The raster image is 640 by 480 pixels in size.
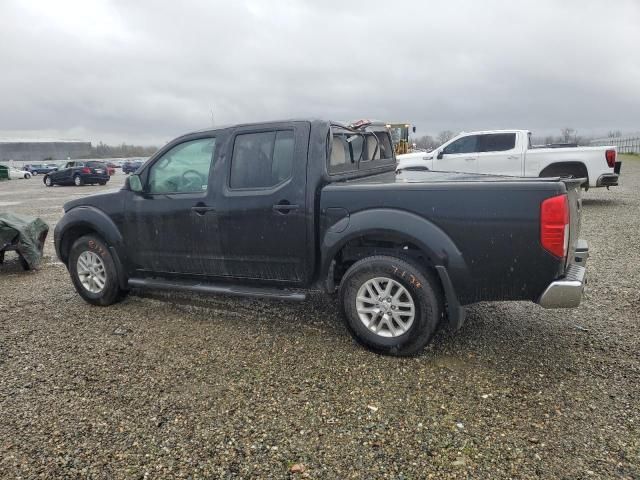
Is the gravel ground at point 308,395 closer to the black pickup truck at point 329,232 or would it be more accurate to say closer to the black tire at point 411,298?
the black tire at point 411,298

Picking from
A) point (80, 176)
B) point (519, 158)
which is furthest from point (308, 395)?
point (80, 176)

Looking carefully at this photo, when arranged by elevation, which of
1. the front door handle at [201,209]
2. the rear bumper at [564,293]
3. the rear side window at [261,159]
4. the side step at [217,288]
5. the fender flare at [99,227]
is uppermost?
the rear side window at [261,159]

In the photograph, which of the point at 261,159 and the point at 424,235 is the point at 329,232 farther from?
the point at 261,159

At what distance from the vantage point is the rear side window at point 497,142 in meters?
11.3

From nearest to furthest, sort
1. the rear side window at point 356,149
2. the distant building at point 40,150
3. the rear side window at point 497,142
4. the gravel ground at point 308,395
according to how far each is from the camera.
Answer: the gravel ground at point 308,395 → the rear side window at point 356,149 → the rear side window at point 497,142 → the distant building at point 40,150

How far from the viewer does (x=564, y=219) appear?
9.72 ft

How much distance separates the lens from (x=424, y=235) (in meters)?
3.30

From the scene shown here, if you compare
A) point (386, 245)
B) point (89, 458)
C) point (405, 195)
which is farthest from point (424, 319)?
point (89, 458)

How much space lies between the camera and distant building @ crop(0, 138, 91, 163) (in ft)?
272

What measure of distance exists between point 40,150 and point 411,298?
10074 centimetres

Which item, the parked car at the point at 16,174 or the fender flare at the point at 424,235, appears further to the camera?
the parked car at the point at 16,174

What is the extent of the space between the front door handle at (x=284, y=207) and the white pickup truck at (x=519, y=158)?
721 cm

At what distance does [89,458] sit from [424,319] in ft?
7.49

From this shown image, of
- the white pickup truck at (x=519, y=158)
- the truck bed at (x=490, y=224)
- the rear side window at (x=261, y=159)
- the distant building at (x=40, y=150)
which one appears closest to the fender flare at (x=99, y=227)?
the rear side window at (x=261, y=159)
